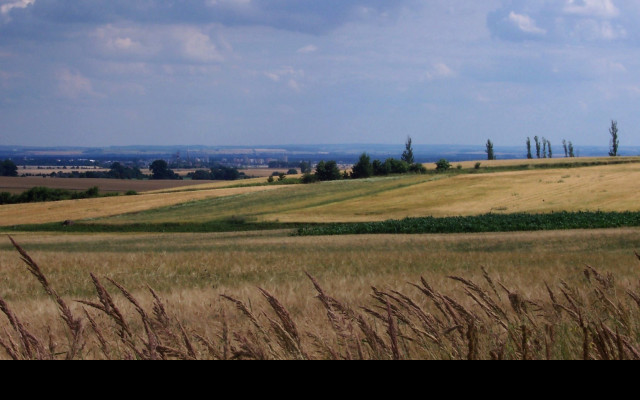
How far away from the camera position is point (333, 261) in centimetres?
1773

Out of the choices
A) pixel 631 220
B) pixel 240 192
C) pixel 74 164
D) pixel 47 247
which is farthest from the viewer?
pixel 74 164

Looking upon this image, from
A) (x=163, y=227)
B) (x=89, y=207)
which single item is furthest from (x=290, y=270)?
(x=89, y=207)

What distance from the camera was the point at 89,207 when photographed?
69438 millimetres

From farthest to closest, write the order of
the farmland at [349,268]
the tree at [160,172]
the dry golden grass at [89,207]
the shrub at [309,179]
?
the tree at [160,172] < the shrub at [309,179] < the dry golden grass at [89,207] < the farmland at [349,268]

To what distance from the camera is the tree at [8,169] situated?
11781 cm

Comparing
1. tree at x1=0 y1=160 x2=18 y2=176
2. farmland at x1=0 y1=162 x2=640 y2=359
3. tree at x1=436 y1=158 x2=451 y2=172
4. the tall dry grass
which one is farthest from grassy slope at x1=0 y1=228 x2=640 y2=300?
tree at x1=0 y1=160 x2=18 y2=176

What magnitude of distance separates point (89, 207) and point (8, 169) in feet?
203

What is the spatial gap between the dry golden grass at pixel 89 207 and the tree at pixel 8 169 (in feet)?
165

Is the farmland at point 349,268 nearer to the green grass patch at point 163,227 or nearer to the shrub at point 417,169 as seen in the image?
the green grass patch at point 163,227

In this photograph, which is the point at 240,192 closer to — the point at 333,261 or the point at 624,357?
the point at 333,261

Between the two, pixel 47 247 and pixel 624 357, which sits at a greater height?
pixel 624 357

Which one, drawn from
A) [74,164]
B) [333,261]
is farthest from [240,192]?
[74,164]

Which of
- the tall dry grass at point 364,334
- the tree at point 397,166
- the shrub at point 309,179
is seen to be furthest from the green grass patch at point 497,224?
the shrub at point 309,179
